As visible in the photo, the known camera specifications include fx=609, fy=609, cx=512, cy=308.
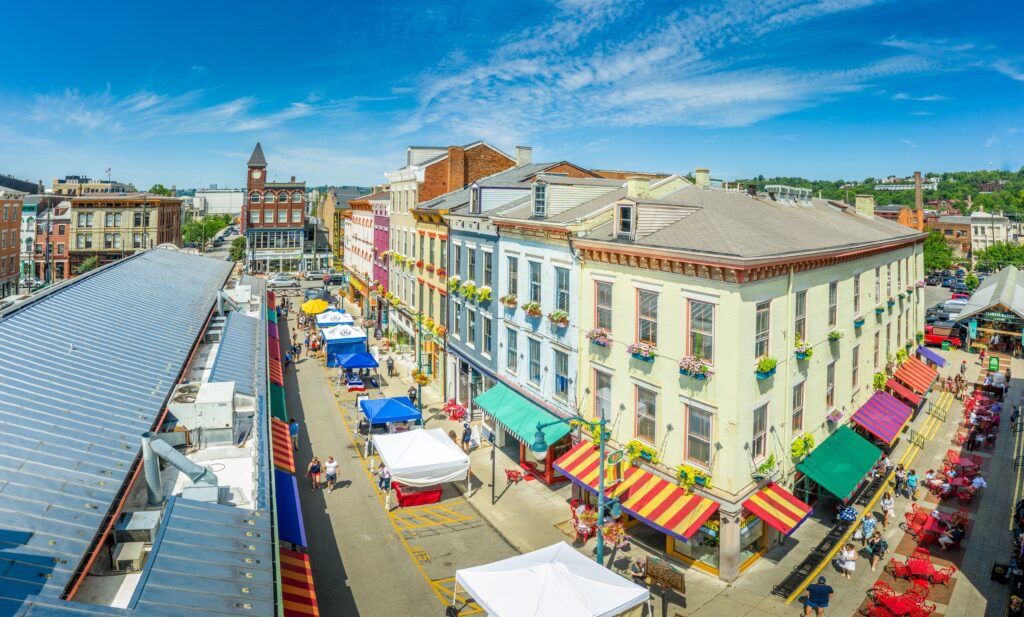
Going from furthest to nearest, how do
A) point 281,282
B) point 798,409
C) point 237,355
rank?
point 281,282 → point 237,355 → point 798,409

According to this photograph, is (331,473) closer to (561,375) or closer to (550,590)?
(561,375)

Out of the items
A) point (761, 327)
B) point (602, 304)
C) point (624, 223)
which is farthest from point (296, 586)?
point (624, 223)

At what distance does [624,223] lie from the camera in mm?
22266

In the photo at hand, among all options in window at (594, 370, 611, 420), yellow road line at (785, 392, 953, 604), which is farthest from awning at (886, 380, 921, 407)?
window at (594, 370, 611, 420)

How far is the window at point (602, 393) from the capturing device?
75.5 feet

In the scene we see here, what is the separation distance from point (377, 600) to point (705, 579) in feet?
34.2

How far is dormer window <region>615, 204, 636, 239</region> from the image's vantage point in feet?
71.0

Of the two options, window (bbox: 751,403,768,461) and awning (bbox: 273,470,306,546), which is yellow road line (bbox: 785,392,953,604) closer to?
window (bbox: 751,403,768,461)

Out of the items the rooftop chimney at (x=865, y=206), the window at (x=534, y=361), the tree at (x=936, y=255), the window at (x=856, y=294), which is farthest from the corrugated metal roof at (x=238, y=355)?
the tree at (x=936, y=255)

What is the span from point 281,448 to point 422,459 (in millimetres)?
5894

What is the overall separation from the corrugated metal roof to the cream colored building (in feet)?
40.6

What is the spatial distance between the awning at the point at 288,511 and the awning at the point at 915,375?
30.0 metres

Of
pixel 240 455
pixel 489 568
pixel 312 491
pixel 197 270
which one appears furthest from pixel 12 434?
pixel 197 270

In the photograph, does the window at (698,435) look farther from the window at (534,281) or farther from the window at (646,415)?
the window at (534,281)
